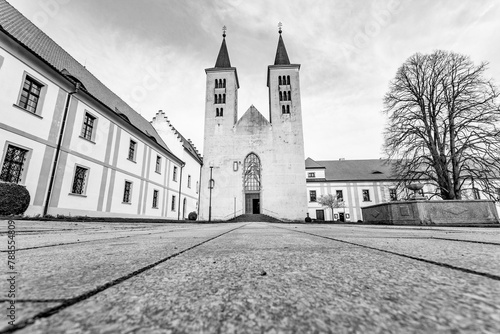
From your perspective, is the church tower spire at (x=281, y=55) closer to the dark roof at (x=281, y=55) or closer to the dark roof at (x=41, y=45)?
the dark roof at (x=281, y=55)

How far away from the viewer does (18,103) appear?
807 cm

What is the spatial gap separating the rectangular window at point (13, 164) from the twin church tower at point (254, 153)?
1445 centimetres

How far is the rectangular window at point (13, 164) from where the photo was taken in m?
7.50

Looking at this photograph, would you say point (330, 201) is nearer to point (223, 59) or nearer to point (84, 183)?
point (223, 59)

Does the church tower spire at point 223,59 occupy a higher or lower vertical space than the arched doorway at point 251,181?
higher

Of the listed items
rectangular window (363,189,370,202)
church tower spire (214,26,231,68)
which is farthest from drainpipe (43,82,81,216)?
rectangular window (363,189,370,202)

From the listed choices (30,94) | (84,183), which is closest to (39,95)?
(30,94)

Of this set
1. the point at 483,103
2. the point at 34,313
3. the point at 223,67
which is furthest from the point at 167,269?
the point at 223,67

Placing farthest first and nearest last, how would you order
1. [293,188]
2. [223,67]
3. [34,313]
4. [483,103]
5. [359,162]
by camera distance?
[359,162]
[223,67]
[293,188]
[483,103]
[34,313]

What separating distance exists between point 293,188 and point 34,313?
21785mm

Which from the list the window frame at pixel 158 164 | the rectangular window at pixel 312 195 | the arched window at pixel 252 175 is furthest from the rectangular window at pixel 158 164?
the rectangular window at pixel 312 195

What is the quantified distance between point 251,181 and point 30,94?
55.8 feet

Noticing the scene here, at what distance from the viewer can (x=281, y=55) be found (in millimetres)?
26828

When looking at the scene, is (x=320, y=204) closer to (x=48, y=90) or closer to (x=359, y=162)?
(x=359, y=162)
